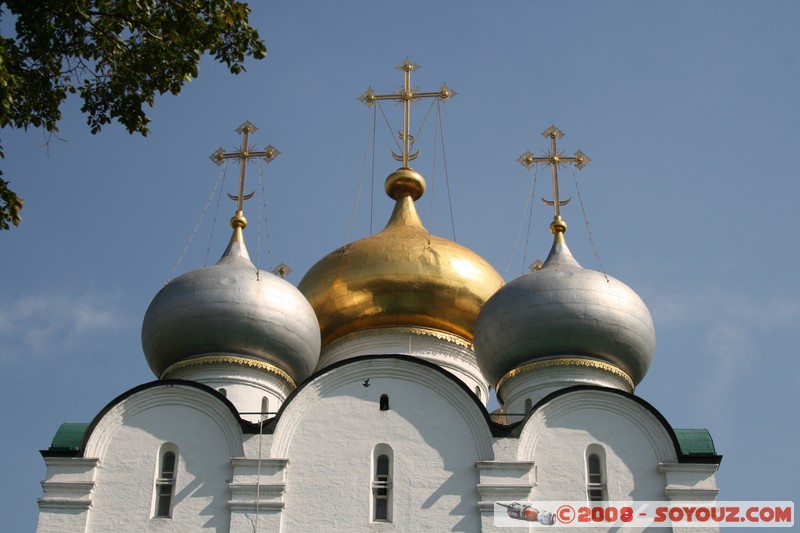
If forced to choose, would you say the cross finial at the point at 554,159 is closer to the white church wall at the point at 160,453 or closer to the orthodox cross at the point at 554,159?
the orthodox cross at the point at 554,159

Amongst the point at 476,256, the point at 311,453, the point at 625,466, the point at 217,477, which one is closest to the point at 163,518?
the point at 217,477

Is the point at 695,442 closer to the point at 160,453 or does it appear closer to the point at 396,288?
the point at 396,288

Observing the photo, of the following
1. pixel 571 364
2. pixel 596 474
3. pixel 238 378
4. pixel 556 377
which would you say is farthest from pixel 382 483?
pixel 571 364

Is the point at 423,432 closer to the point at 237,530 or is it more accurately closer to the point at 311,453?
the point at 311,453

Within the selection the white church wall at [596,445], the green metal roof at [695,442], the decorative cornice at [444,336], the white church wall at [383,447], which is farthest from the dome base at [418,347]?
the green metal roof at [695,442]

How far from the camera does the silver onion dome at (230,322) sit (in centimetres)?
1415

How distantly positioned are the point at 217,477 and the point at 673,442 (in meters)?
4.45

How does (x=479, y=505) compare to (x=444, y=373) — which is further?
(x=444, y=373)

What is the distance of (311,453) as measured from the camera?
41.9 feet

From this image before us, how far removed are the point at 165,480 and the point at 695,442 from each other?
5.20m

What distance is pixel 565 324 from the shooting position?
14062 millimetres

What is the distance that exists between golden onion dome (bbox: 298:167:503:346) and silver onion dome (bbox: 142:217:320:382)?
176cm

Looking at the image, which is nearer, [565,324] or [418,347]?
[565,324]

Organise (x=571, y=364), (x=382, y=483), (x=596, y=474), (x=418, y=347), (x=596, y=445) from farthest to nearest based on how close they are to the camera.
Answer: (x=418, y=347) < (x=571, y=364) < (x=596, y=445) < (x=596, y=474) < (x=382, y=483)
